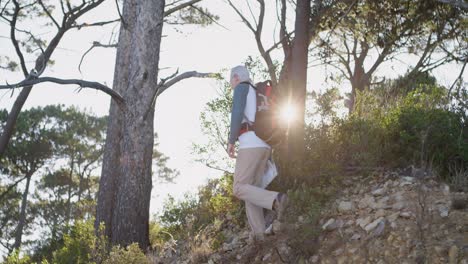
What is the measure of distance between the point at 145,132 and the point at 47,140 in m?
15.8

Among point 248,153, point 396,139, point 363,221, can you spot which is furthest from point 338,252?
point 396,139

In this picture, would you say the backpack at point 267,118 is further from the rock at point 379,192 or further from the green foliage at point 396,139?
the rock at point 379,192

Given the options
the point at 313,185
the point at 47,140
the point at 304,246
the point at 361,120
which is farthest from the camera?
the point at 47,140

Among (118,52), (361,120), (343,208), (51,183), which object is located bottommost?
(51,183)

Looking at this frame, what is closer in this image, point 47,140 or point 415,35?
point 415,35

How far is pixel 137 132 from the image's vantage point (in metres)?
8.12

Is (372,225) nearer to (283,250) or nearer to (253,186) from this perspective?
(283,250)

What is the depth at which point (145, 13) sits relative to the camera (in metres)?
8.47

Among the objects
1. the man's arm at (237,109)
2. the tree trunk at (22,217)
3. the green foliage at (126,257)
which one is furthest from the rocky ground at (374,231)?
the tree trunk at (22,217)

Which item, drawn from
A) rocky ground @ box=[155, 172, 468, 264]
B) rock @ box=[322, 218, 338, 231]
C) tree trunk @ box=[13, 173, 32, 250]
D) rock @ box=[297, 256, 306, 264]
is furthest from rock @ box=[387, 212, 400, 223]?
tree trunk @ box=[13, 173, 32, 250]

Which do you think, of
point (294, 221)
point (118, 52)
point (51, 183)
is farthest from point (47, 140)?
point (294, 221)

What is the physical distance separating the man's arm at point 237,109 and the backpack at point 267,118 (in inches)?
7.1

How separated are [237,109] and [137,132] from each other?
2.54 meters

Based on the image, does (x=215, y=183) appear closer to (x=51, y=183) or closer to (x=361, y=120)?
(x=361, y=120)
